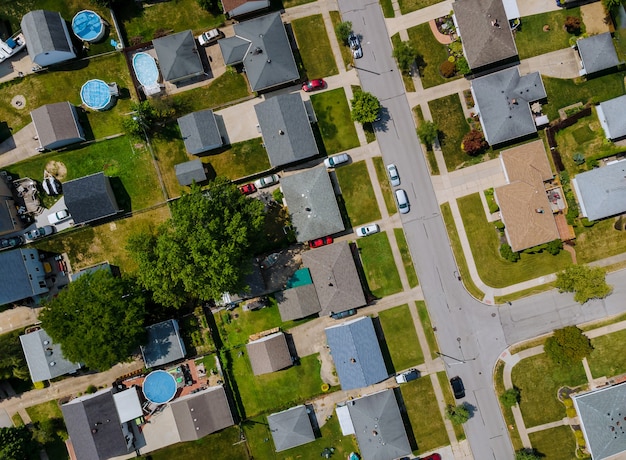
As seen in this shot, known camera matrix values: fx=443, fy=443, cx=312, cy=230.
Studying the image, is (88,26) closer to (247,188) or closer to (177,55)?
(177,55)

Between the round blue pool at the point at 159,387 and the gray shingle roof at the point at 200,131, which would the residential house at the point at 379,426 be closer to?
the round blue pool at the point at 159,387

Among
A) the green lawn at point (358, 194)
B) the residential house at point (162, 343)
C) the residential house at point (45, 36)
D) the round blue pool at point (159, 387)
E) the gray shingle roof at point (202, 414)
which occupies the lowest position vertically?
the gray shingle roof at point (202, 414)

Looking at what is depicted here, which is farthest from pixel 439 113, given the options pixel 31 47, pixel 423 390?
pixel 31 47

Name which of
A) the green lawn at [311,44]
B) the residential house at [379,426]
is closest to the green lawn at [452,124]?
the green lawn at [311,44]

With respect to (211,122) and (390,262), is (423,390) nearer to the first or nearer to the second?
(390,262)

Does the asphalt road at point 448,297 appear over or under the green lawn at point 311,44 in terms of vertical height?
under

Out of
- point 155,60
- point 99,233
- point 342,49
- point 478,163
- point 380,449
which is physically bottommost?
point 380,449
